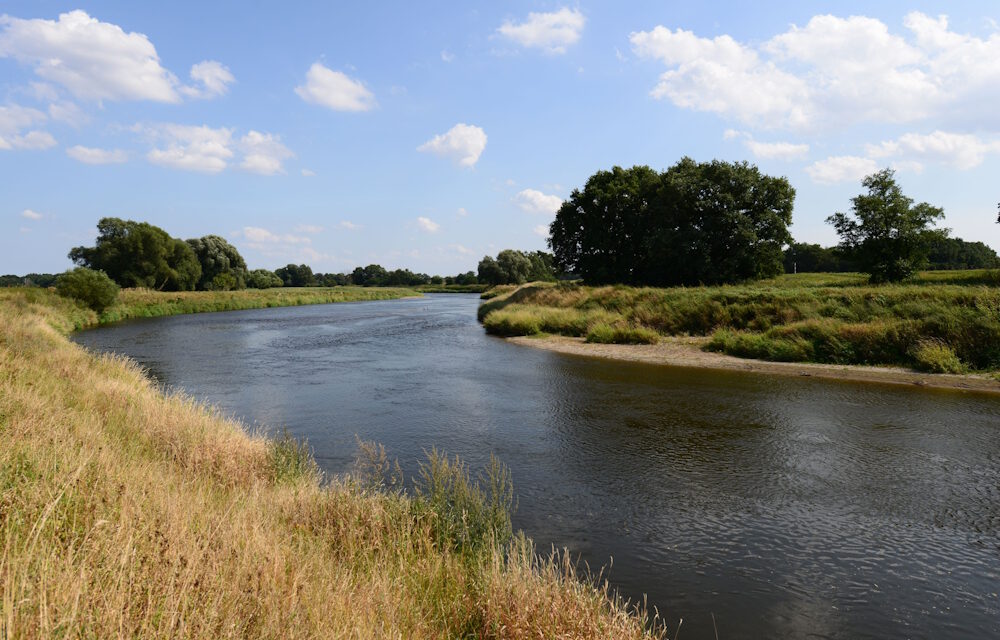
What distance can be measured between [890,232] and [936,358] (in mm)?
19015

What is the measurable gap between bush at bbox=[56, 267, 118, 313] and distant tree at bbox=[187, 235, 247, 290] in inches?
1479

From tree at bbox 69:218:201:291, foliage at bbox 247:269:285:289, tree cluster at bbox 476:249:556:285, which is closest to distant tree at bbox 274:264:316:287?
foliage at bbox 247:269:285:289

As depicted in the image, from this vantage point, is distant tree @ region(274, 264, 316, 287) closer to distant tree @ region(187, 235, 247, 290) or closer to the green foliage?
distant tree @ region(187, 235, 247, 290)

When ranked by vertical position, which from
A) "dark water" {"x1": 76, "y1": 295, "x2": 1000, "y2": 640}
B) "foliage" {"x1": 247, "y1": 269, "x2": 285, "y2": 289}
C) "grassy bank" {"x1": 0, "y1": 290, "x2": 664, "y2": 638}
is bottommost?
"dark water" {"x1": 76, "y1": 295, "x2": 1000, "y2": 640}

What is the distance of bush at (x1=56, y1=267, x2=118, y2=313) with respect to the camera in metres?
44.3

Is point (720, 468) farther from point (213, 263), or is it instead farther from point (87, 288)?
point (213, 263)

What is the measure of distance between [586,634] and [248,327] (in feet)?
139

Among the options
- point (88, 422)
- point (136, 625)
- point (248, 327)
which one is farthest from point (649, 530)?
point (248, 327)

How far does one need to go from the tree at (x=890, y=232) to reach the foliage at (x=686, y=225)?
201 inches

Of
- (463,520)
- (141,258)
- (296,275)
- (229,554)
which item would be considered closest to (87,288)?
(141,258)

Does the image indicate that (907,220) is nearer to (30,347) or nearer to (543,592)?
(543,592)

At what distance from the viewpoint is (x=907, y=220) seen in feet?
115

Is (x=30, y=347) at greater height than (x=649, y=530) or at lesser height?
greater

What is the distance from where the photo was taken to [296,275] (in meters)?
155
